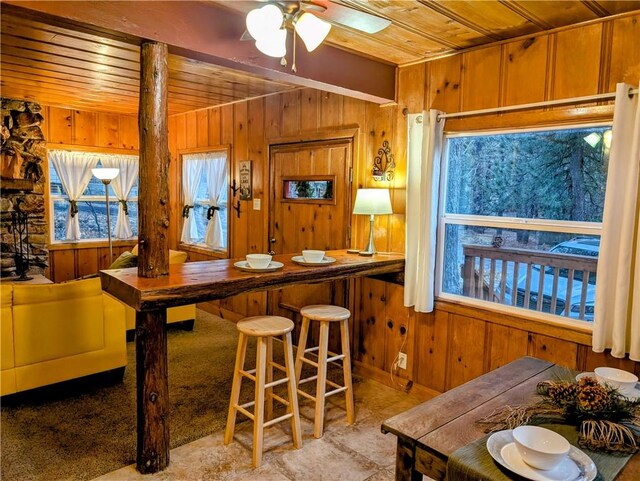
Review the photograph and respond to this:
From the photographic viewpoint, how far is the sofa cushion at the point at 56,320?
114 inches

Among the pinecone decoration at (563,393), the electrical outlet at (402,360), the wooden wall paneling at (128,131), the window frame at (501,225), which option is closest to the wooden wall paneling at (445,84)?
the window frame at (501,225)

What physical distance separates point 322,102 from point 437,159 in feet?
4.48

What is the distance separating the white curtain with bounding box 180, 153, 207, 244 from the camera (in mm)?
5578

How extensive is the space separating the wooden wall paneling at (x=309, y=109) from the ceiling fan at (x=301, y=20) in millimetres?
1932

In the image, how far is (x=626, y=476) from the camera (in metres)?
1.25

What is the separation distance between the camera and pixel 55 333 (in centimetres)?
301

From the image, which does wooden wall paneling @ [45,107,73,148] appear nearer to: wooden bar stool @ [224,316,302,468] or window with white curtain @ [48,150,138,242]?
window with white curtain @ [48,150,138,242]

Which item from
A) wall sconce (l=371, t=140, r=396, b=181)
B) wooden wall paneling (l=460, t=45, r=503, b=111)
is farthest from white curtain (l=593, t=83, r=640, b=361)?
wall sconce (l=371, t=140, r=396, b=181)

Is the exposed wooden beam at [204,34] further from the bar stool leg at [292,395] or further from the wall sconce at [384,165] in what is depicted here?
the bar stool leg at [292,395]

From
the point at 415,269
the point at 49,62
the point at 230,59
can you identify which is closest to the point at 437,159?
the point at 415,269

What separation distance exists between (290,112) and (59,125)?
306cm

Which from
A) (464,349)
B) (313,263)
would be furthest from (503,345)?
(313,263)

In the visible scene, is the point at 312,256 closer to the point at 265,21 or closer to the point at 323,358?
the point at 323,358

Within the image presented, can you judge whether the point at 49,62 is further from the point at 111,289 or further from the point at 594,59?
the point at 594,59
